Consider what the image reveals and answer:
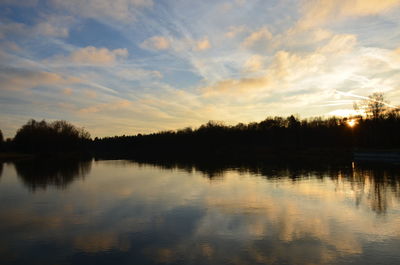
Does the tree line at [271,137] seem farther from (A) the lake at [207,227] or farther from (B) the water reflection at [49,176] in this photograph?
(A) the lake at [207,227]

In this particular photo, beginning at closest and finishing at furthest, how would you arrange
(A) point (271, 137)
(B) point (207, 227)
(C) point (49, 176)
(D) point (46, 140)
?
(B) point (207, 227), (C) point (49, 176), (D) point (46, 140), (A) point (271, 137)

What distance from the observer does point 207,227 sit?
16.9 meters

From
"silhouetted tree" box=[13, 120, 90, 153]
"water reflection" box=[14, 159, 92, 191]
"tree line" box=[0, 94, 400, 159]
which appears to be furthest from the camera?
"silhouetted tree" box=[13, 120, 90, 153]

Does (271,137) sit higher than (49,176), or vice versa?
(271,137)

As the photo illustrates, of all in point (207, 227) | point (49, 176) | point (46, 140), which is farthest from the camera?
point (46, 140)

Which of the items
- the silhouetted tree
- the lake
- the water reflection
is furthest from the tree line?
the lake

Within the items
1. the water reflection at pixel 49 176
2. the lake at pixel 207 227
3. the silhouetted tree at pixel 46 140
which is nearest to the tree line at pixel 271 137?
the silhouetted tree at pixel 46 140

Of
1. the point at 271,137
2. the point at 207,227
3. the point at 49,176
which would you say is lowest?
the point at 207,227

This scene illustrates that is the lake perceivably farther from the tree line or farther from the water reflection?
the tree line

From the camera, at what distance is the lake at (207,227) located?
1245cm

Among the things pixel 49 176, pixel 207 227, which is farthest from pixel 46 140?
pixel 207 227

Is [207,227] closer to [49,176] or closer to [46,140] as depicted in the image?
[49,176]

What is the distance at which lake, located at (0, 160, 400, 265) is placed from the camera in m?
12.4

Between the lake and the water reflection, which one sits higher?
the water reflection
